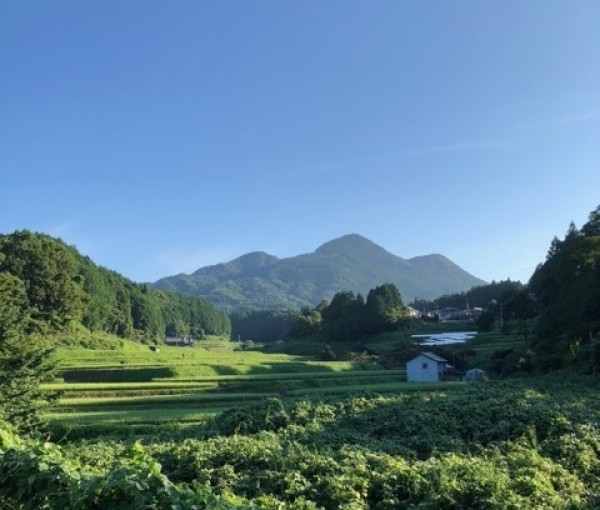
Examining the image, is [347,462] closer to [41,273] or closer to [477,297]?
[41,273]

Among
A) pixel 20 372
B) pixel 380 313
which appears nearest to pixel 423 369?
pixel 20 372

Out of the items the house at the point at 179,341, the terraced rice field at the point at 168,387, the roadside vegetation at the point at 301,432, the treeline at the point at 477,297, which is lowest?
the house at the point at 179,341

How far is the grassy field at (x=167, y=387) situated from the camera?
24781mm

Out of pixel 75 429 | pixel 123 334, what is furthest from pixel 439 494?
pixel 123 334

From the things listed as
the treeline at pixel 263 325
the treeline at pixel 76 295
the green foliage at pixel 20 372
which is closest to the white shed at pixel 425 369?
the treeline at pixel 76 295

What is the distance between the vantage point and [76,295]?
242 ft

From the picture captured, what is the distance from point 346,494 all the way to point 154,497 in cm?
461

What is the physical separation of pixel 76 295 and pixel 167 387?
4488 cm

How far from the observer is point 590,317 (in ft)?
135

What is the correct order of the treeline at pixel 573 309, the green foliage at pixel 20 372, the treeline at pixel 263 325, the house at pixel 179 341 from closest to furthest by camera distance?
the green foliage at pixel 20 372 → the treeline at pixel 573 309 → the house at pixel 179 341 → the treeline at pixel 263 325

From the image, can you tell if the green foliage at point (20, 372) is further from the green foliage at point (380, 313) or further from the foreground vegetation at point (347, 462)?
the green foliage at point (380, 313)

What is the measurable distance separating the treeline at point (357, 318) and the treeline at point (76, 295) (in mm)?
33157

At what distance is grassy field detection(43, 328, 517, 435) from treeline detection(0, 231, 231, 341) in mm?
4606

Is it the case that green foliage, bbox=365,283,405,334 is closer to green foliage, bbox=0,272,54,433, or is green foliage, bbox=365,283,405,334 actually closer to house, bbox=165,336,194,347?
house, bbox=165,336,194,347
